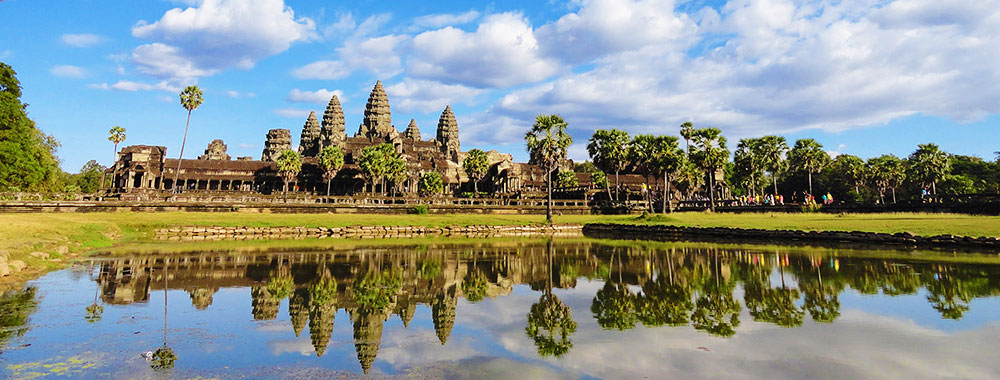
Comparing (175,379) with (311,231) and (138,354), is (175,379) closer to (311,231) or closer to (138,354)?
(138,354)

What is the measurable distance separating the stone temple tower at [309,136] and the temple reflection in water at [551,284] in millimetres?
110808

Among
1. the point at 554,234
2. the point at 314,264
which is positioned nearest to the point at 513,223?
the point at 554,234

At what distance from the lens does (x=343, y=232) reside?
39062 mm

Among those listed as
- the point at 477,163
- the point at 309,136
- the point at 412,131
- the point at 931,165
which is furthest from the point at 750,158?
the point at 309,136

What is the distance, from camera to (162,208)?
51594 mm

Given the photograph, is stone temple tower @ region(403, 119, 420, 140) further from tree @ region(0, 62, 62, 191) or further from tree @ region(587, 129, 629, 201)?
tree @ region(0, 62, 62, 191)

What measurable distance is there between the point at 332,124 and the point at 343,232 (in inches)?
3589

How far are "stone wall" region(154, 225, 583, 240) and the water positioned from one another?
17.3m

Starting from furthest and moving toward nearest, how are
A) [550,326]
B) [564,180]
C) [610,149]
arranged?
[564,180] < [610,149] < [550,326]

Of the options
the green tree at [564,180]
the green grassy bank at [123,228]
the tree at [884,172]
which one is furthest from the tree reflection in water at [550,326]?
the tree at [884,172]

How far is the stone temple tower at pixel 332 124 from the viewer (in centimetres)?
12206

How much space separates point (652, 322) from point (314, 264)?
14301 millimetres

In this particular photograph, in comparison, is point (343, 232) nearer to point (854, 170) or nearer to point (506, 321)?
point (506, 321)

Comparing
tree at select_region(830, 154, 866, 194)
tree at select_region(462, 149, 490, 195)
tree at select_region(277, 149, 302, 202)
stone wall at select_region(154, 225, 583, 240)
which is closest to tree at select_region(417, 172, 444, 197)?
tree at select_region(462, 149, 490, 195)
